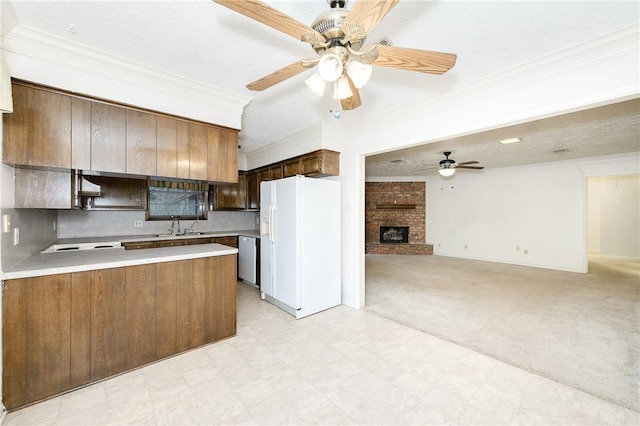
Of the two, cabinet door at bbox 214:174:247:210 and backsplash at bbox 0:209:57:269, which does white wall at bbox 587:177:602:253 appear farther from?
backsplash at bbox 0:209:57:269

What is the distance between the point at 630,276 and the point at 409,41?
7108mm

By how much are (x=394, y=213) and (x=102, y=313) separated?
734 centimetres

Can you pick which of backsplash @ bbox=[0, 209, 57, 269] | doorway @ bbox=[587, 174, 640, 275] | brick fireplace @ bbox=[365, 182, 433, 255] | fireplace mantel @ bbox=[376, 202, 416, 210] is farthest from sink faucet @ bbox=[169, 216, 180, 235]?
doorway @ bbox=[587, 174, 640, 275]

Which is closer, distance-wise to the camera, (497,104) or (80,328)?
(80,328)

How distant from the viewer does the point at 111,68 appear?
6.84 ft

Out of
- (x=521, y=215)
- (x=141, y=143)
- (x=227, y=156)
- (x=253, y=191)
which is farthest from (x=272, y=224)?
(x=521, y=215)

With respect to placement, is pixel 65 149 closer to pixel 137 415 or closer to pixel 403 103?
pixel 137 415

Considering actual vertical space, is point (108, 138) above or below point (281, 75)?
below

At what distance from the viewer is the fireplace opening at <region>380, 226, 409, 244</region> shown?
8102 millimetres

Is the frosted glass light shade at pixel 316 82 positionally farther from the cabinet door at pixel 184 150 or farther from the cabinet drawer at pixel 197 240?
the cabinet drawer at pixel 197 240

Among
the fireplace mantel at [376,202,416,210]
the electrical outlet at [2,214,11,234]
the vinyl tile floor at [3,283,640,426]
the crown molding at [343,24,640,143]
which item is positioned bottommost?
the vinyl tile floor at [3,283,640,426]

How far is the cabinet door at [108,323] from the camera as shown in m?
1.97

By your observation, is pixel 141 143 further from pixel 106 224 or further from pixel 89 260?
pixel 106 224

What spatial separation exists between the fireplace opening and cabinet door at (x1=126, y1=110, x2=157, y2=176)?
22.3 feet
